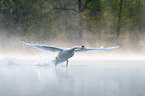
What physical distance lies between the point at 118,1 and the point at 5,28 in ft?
39.5

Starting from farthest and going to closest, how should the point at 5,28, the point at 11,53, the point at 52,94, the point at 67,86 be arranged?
the point at 5,28
the point at 11,53
the point at 67,86
the point at 52,94

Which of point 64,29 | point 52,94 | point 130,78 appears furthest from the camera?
point 64,29

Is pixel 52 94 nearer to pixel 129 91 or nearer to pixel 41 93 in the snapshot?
pixel 41 93

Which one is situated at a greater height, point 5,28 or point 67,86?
point 5,28

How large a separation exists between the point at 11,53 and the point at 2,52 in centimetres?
88

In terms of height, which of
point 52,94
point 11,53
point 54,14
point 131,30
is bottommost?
point 52,94

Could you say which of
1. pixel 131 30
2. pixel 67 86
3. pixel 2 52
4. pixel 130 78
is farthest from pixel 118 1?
pixel 67 86

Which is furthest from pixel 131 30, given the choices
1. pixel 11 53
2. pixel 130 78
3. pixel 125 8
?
pixel 130 78

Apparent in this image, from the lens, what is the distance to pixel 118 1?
28.3m

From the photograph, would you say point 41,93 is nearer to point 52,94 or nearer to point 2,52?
point 52,94

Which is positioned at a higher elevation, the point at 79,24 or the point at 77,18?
the point at 77,18

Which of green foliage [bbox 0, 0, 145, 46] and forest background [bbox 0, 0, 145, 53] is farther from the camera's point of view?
green foliage [bbox 0, 0, 145, 46]

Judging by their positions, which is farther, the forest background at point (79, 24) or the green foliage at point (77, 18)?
the green foliage at point (77, 18)

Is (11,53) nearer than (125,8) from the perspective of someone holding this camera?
Yes
